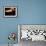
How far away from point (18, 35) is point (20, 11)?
764 millimetres

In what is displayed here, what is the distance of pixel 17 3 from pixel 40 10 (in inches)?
30.2

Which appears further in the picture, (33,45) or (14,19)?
(14,19)

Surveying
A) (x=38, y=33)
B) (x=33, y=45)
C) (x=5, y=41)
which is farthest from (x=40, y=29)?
(x=5, y=41)

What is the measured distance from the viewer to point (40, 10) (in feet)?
14.0

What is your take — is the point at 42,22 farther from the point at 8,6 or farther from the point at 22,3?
the point at 8,6

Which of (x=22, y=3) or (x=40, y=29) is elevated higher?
(x=22, y=3)

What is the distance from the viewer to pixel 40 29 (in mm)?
4176

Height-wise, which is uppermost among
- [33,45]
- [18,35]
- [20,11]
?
[20,11]

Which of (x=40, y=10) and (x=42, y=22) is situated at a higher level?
(x=40, y=10)

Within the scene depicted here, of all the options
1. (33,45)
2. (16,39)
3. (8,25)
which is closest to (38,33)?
(33,45)

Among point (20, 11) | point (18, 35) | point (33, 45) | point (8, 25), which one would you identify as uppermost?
point (20, 11)

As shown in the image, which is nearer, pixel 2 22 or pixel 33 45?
pixel 33 45

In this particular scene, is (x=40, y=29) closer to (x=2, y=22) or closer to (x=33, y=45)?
(x=33, y=45)

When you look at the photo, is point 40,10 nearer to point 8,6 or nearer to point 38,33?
point 38,33
